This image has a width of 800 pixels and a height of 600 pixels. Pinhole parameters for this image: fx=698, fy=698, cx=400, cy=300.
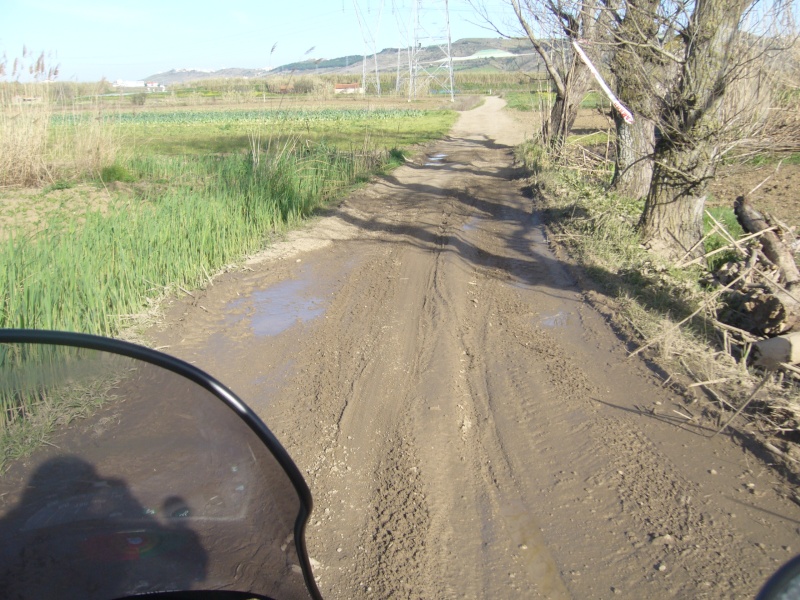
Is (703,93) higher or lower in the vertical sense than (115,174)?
higher

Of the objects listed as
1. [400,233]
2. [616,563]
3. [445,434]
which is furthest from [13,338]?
[400,233]

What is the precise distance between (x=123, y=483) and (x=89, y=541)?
18cm

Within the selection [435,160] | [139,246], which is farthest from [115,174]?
[435,160]

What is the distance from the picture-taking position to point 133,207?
9.18 metres

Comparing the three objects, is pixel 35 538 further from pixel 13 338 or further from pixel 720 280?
pixel 720 280

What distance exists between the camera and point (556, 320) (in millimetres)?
6934

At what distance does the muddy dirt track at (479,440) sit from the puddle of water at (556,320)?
32mm

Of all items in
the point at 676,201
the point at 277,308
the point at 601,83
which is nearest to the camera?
the point at 277,308

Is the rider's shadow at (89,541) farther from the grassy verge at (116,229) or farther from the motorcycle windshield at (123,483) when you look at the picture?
the grassy verge at (116,229)

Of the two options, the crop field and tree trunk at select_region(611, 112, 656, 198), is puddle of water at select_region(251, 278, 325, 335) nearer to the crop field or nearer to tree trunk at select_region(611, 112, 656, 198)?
the crop field

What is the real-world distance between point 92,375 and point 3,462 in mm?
297

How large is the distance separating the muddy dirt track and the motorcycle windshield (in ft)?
4.71

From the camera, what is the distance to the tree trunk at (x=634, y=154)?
12.8 metres

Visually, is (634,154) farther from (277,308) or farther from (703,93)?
(277,308)
